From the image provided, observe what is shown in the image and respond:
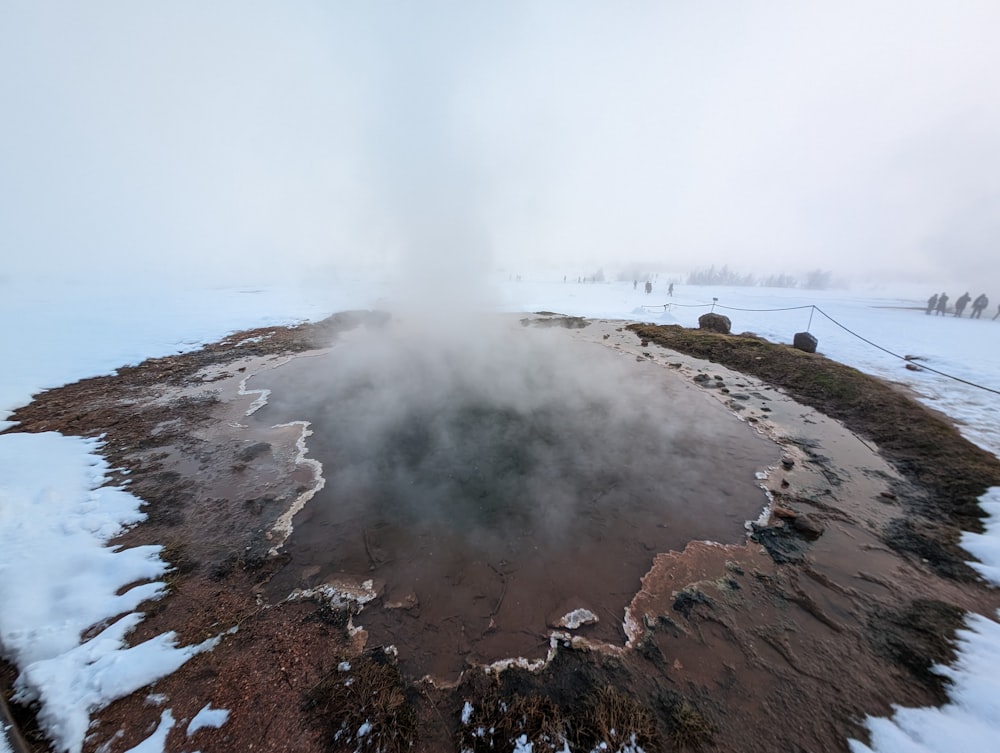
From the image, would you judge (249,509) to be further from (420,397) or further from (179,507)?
(420,397)

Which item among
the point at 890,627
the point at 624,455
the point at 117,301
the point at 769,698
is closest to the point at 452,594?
the point at 769,698

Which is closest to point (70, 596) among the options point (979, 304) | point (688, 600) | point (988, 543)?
point (688, 600)

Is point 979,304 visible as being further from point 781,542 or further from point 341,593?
point 341,593

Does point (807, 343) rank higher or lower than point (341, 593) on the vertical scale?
higher

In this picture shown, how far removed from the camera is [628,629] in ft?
11.6

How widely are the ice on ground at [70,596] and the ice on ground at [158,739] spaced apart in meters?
0.43

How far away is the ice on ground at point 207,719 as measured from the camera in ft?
8.64

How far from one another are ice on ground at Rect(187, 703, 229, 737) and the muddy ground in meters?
0.05

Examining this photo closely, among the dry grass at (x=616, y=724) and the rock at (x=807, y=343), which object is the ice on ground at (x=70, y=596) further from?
the rock at (x=807, y=343)

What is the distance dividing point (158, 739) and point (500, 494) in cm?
403

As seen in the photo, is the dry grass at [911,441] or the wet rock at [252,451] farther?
the wet rock at [252,451]

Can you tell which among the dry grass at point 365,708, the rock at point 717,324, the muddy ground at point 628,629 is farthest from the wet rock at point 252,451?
the rock at point 717,324

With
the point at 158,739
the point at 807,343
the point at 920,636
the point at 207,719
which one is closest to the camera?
the point at 158,739

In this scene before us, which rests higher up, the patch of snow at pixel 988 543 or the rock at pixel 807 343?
the rock at pixel 807 343
